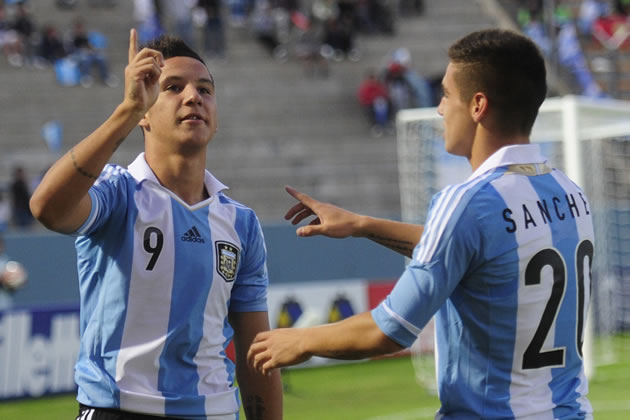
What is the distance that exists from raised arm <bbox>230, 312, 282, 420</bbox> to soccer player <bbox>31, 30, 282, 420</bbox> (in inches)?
0.5

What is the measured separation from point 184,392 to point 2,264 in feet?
39.3

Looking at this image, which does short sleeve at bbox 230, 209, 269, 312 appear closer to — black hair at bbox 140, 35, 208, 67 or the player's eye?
the player's eye

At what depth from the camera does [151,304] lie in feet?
11.8

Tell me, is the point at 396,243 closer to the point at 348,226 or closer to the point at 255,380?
the point at 348,226

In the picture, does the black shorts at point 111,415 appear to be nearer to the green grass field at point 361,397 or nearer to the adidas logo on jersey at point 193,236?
the adidas logo on jersey at point 193,236

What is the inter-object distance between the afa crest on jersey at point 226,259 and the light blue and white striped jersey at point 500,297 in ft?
2.80

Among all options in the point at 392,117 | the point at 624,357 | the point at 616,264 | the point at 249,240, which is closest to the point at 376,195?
the point at 392,117

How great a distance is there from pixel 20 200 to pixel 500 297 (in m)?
16.2

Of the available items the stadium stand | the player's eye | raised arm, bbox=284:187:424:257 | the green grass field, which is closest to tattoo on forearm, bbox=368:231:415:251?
raised arm, bbox=284:187:424:257

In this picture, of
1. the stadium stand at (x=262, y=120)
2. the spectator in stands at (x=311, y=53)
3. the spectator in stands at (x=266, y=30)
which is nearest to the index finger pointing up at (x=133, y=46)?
the stadium stand at (x=262, y=120)

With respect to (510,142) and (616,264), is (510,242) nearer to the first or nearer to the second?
(510,142)

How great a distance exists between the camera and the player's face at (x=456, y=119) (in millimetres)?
3371

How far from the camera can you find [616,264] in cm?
1761

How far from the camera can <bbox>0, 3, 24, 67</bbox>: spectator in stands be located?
22.6 metres
